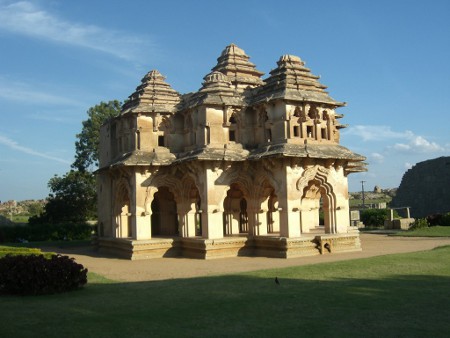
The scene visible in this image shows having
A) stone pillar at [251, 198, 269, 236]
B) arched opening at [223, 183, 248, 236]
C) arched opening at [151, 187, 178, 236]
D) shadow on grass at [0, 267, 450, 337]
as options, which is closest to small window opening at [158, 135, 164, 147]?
arched opening at [151, 187, 178, 236]

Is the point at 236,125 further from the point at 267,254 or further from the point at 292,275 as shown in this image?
the point at 292,275

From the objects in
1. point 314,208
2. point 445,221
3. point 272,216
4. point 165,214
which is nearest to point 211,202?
point 272,216

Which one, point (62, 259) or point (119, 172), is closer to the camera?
point (62, 259)

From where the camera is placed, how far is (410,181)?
135ft

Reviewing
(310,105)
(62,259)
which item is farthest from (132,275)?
(310,105)

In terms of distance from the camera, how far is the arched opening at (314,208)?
787 inches

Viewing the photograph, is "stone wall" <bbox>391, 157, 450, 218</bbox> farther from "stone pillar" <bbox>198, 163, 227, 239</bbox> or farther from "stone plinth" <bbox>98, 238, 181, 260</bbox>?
"stone plinth" <bbox>98, 238, 181, 260</bbox>

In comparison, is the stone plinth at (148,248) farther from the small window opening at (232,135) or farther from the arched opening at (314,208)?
the arched opening at (314,208)

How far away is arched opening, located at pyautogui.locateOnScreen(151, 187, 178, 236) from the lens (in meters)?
25.0

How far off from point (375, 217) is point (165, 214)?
57.3ft

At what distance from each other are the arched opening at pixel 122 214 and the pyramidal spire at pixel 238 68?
8.09 metres

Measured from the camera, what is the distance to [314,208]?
26.8 metres

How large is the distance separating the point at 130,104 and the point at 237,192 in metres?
6.47

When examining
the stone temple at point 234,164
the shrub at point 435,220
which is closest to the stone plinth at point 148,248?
the stone temple at point 234,164
